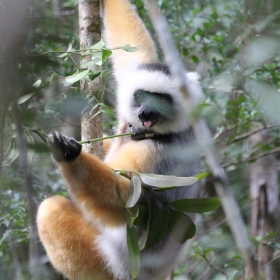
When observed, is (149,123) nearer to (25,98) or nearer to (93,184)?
(93,184)

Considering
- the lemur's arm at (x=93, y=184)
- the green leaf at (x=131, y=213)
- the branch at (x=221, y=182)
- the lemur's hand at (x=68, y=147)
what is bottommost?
the lemur's arm at (x=93, y=184)

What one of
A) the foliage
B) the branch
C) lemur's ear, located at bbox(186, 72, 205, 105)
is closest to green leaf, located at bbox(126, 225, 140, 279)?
the foliage

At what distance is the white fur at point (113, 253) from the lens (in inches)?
171

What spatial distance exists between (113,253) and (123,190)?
94 cm

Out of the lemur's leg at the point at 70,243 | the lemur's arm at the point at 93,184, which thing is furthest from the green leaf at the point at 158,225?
the lemur's leg at the point at 70,243

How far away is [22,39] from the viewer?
1218 mm

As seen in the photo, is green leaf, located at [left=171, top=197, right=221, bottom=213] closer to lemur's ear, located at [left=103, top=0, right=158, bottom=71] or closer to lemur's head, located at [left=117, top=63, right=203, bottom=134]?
lemur's head, located at [left=117, top=63, right=203, bottom=134]

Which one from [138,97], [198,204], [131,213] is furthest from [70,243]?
[198,204]

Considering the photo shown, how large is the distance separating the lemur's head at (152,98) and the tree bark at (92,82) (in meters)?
0.40

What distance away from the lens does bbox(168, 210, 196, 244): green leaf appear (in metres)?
3.02

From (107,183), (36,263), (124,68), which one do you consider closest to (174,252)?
(107,183)

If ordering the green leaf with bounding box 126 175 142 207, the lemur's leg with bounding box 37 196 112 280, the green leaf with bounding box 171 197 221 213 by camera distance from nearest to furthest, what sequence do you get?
the green leaf with bounding box 171 197 221 213, the green leaf with bounding box 126 175 142 207, the lemur's leg with bounding box 37 196 112 280

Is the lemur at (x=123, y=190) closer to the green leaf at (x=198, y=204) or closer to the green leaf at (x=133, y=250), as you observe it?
the green leaf at (x=133, y=250)

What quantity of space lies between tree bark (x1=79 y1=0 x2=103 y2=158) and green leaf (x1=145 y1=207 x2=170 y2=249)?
1.29 metres
